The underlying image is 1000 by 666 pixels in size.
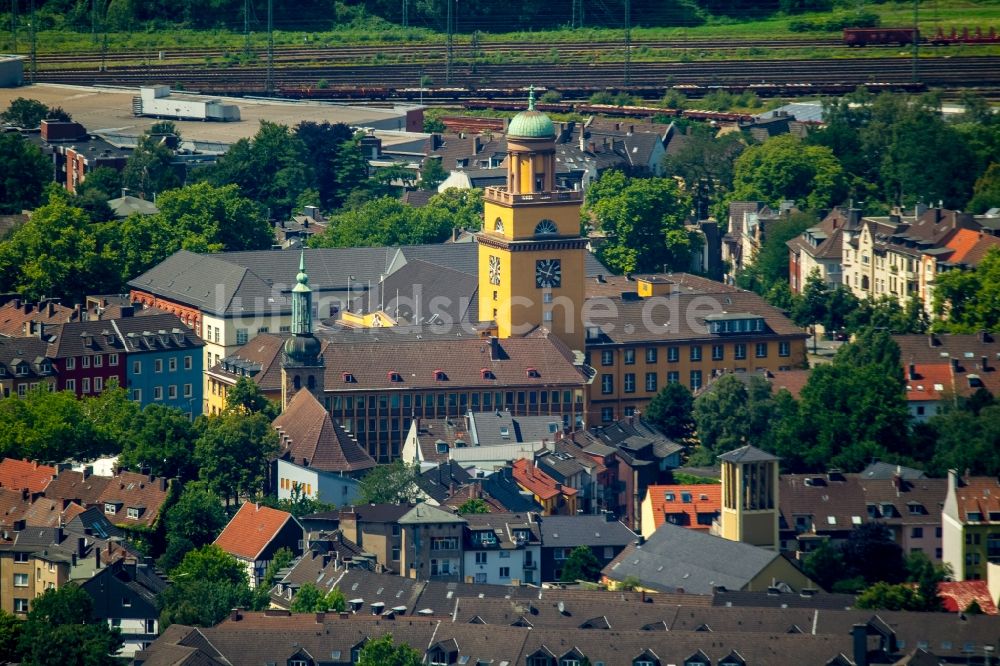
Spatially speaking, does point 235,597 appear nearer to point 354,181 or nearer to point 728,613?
point 728,613

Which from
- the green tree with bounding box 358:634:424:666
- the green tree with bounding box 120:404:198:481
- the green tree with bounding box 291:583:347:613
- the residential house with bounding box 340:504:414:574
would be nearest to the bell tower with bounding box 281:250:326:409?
the green tree with bounding box 120:404:198:481

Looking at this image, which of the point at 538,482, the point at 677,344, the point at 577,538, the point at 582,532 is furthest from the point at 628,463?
the point at 677,344

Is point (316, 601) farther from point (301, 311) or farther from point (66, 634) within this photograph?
point (301, 311)

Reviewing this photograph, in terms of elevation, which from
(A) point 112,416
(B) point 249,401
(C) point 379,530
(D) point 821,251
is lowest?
(C) point 379,530

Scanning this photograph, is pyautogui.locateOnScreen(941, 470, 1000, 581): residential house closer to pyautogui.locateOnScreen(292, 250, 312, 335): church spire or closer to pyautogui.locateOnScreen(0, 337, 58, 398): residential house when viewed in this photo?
pyautogui.locateOnScreen(292, 250, 312, 335): church spire

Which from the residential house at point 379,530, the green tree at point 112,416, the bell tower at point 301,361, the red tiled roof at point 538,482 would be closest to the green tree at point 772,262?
the bell tower at point 301,361

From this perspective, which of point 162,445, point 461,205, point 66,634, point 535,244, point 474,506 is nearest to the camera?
point 66,634

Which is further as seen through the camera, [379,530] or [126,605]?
[379,530]

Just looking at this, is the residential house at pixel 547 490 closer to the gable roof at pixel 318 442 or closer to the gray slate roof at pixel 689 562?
the gable roof at pixel 318 442
